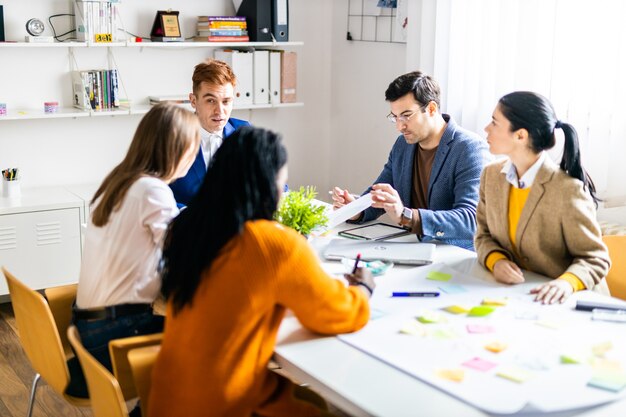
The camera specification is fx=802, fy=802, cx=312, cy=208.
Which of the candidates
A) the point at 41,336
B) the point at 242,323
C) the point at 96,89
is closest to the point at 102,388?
the point at 242,323

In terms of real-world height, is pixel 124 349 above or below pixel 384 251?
below

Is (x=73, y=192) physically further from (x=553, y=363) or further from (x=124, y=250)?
(x=553, y=363)

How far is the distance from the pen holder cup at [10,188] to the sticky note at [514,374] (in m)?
3.19

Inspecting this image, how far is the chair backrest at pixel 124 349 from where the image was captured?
7.03ft

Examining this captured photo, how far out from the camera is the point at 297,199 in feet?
8.36

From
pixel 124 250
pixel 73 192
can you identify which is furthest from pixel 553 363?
pixel 73 192

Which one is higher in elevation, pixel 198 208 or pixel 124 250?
pixel 198 208

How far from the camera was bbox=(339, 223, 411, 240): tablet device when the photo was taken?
9.51 feet

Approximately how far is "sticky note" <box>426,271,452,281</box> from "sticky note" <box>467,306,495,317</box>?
26cm

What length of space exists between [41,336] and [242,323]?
81 centimetres

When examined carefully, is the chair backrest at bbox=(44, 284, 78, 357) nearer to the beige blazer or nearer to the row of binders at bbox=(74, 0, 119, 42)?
the beige blazer

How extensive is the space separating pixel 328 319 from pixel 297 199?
68cm

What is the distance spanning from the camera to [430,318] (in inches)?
82.5

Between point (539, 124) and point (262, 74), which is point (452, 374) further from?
point (262, 74)
